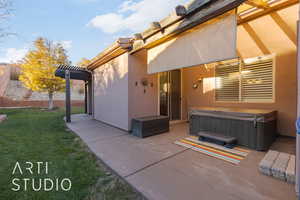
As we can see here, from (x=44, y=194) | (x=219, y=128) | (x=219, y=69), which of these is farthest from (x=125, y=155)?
(x=219, y=69)

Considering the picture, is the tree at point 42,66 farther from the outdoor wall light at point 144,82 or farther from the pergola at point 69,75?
the outdoor wall light at point 144,82

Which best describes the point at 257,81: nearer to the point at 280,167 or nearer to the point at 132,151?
the point at 280,167

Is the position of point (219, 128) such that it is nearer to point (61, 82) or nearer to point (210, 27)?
point (210, 27)

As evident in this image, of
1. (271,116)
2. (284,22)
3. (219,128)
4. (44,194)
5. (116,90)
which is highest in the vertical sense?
(284,22)

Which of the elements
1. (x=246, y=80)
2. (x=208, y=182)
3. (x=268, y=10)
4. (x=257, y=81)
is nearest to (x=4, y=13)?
(x=208, y=182)

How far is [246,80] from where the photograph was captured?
4.08 metres

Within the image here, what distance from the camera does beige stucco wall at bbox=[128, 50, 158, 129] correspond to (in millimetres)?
4371

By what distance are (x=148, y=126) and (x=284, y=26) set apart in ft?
14.3

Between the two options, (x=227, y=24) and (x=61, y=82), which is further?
(x=61, y=82)

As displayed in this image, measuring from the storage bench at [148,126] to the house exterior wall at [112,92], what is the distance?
57cm

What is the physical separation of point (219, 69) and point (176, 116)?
2524mm

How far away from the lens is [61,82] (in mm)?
11625

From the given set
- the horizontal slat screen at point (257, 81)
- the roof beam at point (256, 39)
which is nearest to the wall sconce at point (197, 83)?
the horizontal slat screen at point (257, 81)

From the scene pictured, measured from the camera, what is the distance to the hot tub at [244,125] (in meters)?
2.70
